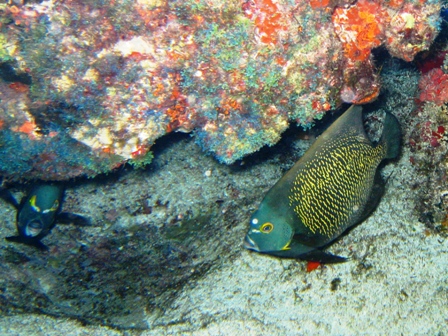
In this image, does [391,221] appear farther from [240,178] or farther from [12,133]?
[12,133]

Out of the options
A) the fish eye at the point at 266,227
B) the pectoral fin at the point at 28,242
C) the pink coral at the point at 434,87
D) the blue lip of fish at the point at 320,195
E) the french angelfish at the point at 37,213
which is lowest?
the pectoral fin at the point at 28,242

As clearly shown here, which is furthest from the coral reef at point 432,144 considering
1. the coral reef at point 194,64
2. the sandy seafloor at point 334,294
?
the coral reef at point 194,64

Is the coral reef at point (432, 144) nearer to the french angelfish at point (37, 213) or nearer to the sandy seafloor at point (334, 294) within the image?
the sandy seafloor at point (334, 294)

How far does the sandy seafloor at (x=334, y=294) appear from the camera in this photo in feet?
10.1

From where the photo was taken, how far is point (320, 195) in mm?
2740

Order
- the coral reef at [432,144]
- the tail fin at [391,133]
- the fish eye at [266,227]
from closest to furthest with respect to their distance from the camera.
Answer: the fish eye at [266,227]
the tail fin at [391,133]
the coral reef at [432,144]

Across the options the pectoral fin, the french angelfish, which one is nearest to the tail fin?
the french angelfish

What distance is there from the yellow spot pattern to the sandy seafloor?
768 millimetres

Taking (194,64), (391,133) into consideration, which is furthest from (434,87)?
(194,64)

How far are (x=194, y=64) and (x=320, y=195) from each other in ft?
5.14

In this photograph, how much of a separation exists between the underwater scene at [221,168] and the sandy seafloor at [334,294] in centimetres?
2

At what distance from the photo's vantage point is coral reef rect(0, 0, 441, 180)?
7.92 feet

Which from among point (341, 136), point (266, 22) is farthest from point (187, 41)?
point (341, 136)

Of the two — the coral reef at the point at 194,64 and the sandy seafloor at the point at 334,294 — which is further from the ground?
the coral reef at the point at 194,64
